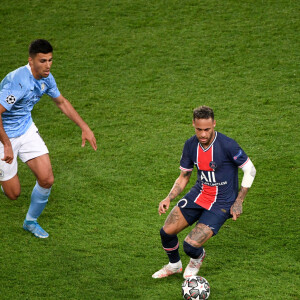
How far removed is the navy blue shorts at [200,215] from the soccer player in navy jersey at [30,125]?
1355mm

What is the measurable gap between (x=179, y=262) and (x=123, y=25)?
25.5 feet

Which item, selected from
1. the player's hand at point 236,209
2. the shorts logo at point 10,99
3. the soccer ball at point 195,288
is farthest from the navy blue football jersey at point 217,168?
the shorts logo at point 10,99

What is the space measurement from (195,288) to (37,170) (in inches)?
87.9

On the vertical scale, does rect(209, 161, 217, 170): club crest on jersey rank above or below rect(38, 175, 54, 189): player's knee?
above

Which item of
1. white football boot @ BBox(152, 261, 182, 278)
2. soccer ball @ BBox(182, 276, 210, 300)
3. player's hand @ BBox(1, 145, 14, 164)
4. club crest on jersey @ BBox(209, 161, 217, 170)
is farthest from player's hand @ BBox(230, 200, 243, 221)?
player's hand @ BBox(1, 145, 14, 164)

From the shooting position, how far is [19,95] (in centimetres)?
604

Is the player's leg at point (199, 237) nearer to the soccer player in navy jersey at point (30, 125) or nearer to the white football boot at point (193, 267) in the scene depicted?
the white football boot at point (193, 267)

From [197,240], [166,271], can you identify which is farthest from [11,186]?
[197,240]

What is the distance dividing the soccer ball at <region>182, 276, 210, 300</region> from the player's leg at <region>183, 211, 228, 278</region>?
0.26 metres

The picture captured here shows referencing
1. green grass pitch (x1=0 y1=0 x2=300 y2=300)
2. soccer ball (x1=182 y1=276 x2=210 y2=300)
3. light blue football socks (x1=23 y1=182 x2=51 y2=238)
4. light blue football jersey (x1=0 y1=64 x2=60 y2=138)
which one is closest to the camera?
soccer ball (x1=182 y1=276 x2=210 y2=300)

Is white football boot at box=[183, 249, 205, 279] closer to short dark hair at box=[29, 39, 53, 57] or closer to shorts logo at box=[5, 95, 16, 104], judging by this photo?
shorts logo at box=[5, 95, 16, 104]

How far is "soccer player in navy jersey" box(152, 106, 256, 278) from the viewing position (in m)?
5.23

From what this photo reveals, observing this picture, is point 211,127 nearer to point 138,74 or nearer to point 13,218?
point 13,218

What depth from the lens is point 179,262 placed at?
5.56 metres
